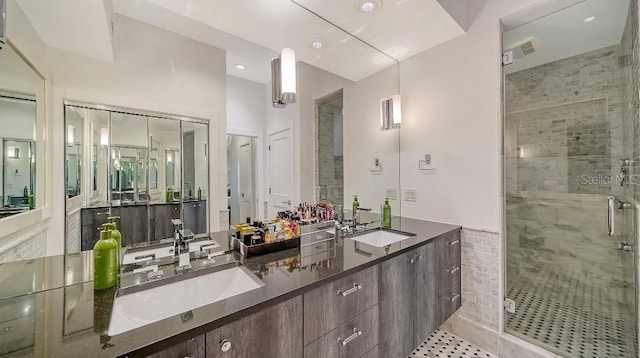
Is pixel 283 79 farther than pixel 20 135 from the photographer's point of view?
Yes

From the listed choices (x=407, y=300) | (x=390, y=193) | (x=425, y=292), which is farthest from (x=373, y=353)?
(x=390, y=193)

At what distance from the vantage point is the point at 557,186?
6.21 feet

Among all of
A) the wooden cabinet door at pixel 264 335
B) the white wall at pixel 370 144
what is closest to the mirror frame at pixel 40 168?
the wooden cabinet door at pixel 264 335

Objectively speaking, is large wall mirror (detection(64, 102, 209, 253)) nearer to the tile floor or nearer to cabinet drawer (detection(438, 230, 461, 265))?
cabinet drawer (detection(438, 230, 461, 265))

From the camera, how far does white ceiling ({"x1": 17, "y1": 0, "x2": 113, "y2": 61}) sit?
1.01 meters

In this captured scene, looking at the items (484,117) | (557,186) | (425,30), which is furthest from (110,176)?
(557,186)

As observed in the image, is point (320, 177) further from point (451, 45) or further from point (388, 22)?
point (451, 45)

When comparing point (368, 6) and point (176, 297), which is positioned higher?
point (368, 6)

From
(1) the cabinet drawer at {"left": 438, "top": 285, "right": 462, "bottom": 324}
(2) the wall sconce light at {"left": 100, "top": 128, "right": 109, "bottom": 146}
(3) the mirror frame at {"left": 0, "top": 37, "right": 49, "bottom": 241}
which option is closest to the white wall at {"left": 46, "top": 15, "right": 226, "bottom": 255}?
(3) the mirror frame at {"left": 0, "top": 37, "right": 49, "bottom": 241}

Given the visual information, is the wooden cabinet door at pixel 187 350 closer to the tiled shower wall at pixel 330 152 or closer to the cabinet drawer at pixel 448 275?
the tiled shower wall at pixel 330 152

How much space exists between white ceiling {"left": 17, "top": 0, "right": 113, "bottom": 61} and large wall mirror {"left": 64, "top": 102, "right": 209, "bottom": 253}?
27 cm

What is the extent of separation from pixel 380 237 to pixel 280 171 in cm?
100

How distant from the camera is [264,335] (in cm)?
86

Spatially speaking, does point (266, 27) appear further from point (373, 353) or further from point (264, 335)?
point (373, 353)
